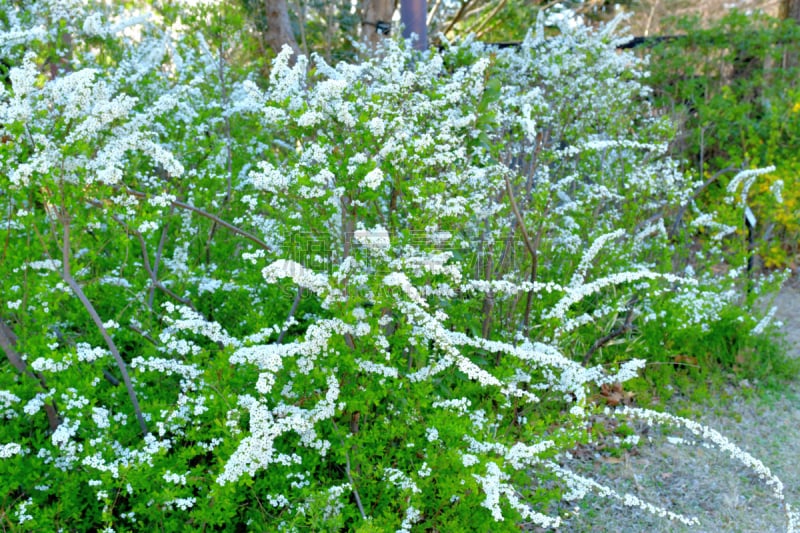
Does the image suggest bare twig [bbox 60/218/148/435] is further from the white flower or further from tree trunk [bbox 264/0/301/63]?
tree trunk [bbox 264/0/301/63]

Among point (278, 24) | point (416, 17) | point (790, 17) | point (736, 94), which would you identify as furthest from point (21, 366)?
point (790, 17)

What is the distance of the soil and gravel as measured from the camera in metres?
3.03

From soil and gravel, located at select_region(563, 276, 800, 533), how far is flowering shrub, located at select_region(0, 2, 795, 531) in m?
0.18

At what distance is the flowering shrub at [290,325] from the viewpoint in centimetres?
243

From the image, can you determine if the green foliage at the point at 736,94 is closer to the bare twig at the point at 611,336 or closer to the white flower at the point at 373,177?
the bare twig at the point at 611,336

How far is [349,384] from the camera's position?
2.61 metres

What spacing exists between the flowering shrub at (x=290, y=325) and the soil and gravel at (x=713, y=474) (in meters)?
0.18

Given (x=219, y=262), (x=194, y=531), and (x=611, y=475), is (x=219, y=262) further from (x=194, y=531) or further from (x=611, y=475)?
(x=611, y=475)

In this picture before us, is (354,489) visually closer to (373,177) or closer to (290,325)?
(290,325)

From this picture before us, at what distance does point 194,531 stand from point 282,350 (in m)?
0.63

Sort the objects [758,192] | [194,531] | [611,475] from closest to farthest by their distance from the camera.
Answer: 1. [194,531]
2. [611,475]
3. [758,192]

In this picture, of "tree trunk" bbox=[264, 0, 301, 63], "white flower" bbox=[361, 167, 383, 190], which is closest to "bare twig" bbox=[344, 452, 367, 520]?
"white flower" bbox=[361, 167, 383, 190]

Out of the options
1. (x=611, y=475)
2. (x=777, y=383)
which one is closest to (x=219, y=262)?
(x=611, y=475)

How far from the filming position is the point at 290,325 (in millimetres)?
2955
